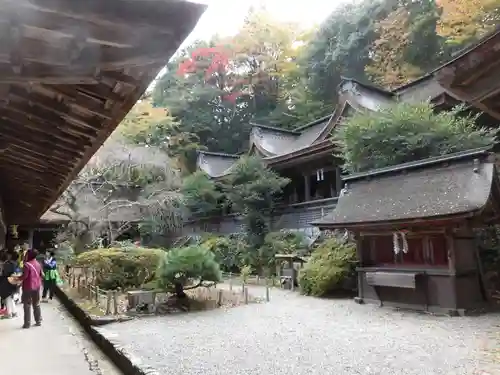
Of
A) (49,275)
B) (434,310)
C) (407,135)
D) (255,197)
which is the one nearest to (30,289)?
(49,275)

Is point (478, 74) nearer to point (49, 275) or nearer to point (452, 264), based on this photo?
point (452, 264)

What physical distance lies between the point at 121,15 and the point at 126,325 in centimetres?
821

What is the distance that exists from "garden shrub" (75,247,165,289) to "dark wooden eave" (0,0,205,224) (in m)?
10.0

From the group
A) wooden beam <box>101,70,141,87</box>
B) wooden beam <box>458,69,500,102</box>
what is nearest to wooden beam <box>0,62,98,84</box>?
wooden beam <box>101,70,141,87</box>

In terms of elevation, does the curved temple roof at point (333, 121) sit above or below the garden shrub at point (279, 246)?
above

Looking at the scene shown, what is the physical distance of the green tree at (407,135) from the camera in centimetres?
1134

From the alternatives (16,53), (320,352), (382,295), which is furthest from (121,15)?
(382,295)

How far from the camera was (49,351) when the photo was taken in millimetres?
6328

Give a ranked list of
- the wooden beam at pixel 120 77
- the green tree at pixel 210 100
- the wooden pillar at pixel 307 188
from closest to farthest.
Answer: the wooden beam at pixel 120 77 → the wooden pillar at pixel 307 188 → the green tree at pixel 210 100

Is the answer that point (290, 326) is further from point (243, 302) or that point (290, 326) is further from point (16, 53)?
point (16, 53)

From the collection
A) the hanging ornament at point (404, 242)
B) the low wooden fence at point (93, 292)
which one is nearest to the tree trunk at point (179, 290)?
the low wooden fence at point (93, 292)

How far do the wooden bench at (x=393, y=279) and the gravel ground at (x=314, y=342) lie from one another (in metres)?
0.59

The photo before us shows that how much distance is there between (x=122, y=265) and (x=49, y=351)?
641cm

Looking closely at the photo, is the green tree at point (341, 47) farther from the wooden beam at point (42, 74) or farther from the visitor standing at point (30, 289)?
the wooden beam at point (42, 74)
